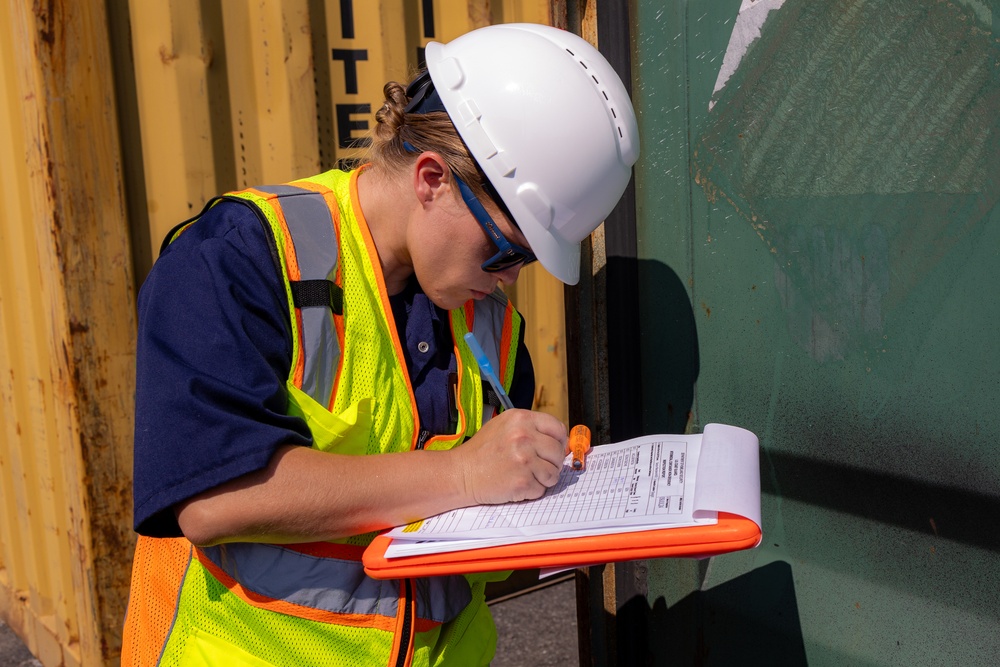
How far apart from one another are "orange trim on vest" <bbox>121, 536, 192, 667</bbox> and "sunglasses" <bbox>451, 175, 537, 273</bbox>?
0.66 metres

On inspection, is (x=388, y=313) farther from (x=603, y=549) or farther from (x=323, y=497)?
(x=603, y=549)

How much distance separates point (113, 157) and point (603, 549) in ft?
5.88

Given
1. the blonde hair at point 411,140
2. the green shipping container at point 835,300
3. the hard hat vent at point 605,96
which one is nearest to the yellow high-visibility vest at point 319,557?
the blonde hair at point 411,140

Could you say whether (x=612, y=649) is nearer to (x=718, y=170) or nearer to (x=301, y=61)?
(x=718, y=170)

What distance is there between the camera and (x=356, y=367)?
1.31 meters

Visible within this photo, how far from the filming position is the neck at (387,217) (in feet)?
4.58

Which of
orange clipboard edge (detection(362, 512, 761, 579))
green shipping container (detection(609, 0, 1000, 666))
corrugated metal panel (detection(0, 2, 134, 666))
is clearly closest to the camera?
orange clipboard edge (detection(362, 512, 761, 579))

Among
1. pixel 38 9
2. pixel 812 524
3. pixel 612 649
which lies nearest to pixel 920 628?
pixel 812 524

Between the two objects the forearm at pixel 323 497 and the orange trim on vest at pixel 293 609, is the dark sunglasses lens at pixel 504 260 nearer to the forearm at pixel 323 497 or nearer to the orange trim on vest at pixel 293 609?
the forearm at pixel 323 497

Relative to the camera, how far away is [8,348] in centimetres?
283

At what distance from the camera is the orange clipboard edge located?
1077mm

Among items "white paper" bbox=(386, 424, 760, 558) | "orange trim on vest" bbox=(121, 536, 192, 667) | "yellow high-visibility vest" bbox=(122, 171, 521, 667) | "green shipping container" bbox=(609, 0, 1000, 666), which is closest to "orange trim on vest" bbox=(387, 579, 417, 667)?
"yellow high-visibility vest" bbox=(122, 171, 521, 667)

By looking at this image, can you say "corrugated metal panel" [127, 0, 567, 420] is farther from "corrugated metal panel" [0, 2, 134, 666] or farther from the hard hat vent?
the hard hat vent

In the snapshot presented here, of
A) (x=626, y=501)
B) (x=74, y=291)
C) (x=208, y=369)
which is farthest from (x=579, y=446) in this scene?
(x=74, y=291)
